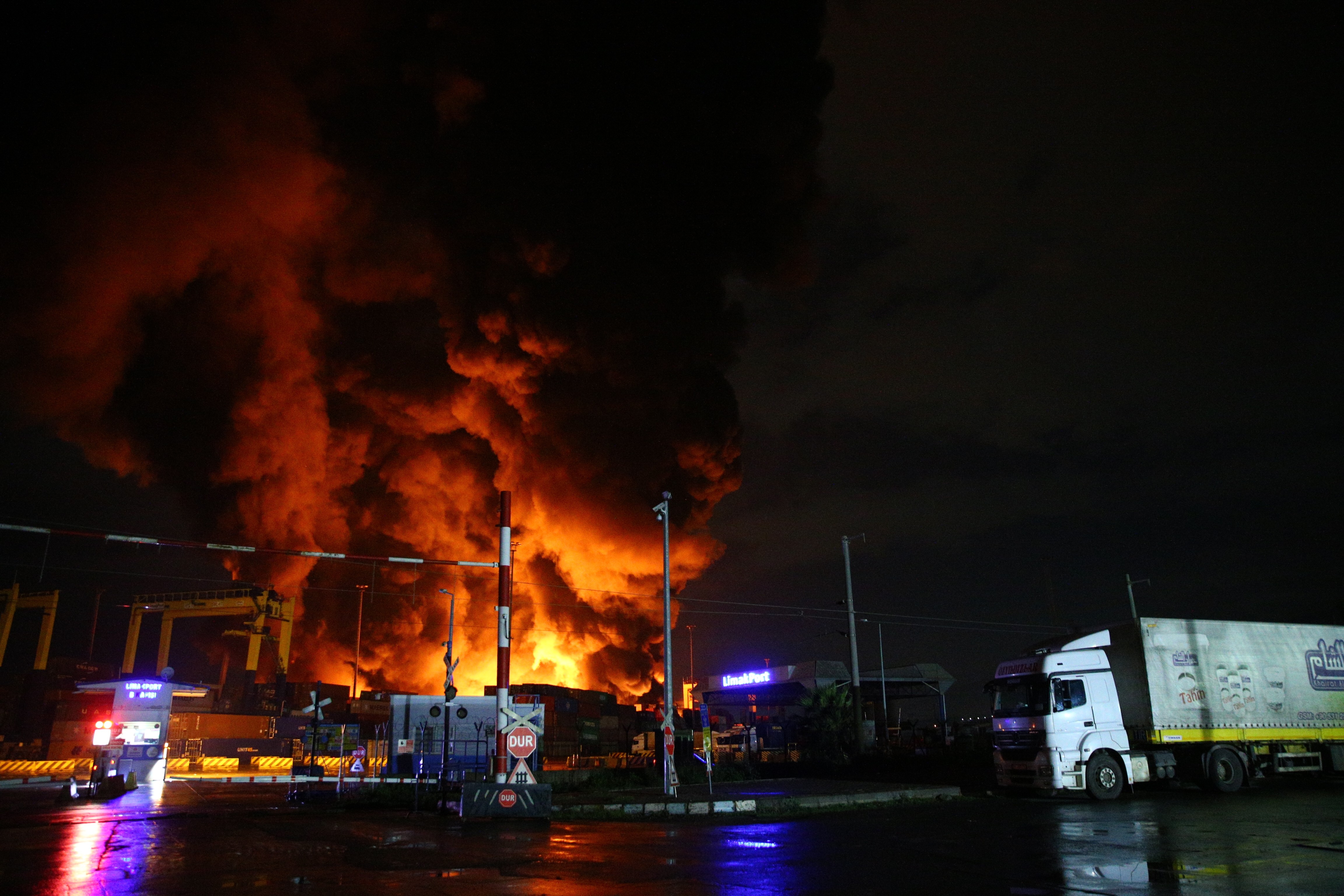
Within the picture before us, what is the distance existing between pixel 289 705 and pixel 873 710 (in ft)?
128

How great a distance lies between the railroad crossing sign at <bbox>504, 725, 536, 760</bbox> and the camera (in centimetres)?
1880

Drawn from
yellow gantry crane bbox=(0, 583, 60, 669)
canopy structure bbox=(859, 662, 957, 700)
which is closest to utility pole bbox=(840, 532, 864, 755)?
canopy structure bbox=(859, 662, 957, 700)

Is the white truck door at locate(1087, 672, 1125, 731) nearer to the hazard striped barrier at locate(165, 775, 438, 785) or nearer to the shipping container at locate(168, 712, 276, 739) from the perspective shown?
the hazard striped barrier at locate(165, 775, 438, 785)

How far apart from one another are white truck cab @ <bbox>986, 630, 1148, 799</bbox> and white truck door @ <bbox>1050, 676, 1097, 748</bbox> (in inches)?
0.6

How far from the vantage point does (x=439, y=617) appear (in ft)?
198

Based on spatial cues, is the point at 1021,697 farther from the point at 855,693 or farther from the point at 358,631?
the point at 358,631

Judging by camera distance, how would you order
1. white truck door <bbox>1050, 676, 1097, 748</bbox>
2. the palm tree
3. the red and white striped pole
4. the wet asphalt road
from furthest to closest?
the palm tree → white truck door <bbox>1050, 676, 1097, 748</bbox> → the red and white striped pole → the wet asphalt road

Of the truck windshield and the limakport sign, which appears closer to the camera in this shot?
the truck windshield

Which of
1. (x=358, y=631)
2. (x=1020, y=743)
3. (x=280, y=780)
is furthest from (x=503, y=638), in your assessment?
(x=358, y=631)

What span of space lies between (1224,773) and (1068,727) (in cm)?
490

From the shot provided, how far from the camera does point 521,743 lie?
18.9 m

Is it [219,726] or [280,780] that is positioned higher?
[219,726]

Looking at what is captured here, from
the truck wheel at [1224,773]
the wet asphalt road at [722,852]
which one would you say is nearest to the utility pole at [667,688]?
the wet asphalt road at [722,852]

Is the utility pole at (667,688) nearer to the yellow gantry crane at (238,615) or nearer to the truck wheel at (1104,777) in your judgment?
the truck wheel at (1104,777)
